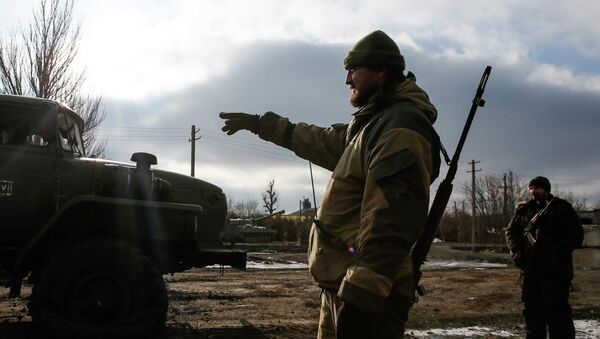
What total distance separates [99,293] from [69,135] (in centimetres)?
206

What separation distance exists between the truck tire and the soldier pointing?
3260 mm

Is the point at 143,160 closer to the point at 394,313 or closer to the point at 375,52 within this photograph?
the point at 375,52

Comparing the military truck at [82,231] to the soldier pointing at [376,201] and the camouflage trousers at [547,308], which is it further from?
the soldier pointing at [376,201]

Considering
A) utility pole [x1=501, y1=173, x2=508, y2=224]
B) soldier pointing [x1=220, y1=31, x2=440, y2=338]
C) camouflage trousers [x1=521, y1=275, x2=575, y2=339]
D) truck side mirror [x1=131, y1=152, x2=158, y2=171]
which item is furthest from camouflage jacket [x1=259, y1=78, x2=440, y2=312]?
utility pole [x1=501, y1=173, x2=508, y2=224]

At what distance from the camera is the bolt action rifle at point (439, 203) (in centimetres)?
242

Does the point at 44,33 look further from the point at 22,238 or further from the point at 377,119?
the point at 377,119

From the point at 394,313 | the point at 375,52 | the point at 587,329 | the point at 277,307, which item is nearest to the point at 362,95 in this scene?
the point at 375,52

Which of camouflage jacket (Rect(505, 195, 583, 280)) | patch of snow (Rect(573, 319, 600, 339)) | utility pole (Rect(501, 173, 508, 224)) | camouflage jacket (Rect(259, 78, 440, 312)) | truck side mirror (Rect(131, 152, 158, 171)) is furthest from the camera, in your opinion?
utility pole (Rect(501, 173, 508, 224))

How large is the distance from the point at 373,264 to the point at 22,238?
16.6 feet

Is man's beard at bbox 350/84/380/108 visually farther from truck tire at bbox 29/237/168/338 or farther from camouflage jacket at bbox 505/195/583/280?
camouflage jacket at bbox 505/195/583/280

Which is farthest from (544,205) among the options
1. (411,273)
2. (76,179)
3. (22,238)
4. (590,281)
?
(590,281)

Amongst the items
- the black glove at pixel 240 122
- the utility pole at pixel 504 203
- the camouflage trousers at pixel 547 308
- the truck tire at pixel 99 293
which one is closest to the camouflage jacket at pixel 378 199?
the black glove at pixel 240 122

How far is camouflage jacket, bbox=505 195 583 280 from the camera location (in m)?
5.51

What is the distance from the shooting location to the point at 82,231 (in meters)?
5.67
